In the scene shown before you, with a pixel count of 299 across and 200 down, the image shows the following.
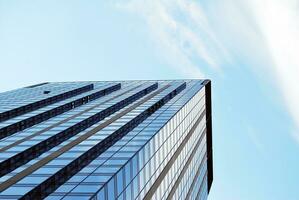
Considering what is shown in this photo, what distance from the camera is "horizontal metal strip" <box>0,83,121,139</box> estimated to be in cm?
6919

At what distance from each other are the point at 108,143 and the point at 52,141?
1030 centimetres

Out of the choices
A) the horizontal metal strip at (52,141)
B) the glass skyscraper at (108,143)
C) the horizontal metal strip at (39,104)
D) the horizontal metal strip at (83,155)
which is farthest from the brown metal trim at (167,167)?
the horizontal metal strip at (39,104)

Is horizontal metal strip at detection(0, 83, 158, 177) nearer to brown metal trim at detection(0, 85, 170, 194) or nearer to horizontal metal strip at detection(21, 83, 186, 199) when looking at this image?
horizontal metal strip at detection(21, 83, 186, 199)

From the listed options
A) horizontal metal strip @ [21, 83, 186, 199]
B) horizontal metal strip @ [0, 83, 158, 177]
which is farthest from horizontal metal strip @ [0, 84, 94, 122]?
horizontal metal strip @ [21, 83, 186, 199]

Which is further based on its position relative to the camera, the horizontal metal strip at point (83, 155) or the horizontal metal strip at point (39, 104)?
the horizontal metal strip at point (39, 104)

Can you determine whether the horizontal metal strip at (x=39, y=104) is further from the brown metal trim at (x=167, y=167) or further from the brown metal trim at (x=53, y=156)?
the brown metal trim at (x=167, y=167)

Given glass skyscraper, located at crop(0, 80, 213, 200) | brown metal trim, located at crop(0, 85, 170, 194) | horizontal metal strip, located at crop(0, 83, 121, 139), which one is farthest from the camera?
horizontal metal strip, located at crop(0, 83, 121, 139)

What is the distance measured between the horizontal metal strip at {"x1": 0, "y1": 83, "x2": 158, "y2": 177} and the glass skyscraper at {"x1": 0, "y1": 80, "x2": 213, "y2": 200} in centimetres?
11

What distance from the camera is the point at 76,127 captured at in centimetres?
7175

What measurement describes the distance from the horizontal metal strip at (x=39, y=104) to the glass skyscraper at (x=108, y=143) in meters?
0.16

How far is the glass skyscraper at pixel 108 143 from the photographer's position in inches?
1638

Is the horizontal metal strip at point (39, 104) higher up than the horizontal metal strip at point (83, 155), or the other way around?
the horizontal metal strip at point (39, 104)

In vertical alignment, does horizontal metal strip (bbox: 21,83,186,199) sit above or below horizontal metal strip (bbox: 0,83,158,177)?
above

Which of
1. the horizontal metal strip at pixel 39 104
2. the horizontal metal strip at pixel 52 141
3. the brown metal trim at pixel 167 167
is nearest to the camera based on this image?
the horizontal metal strip at pixel 52 141
